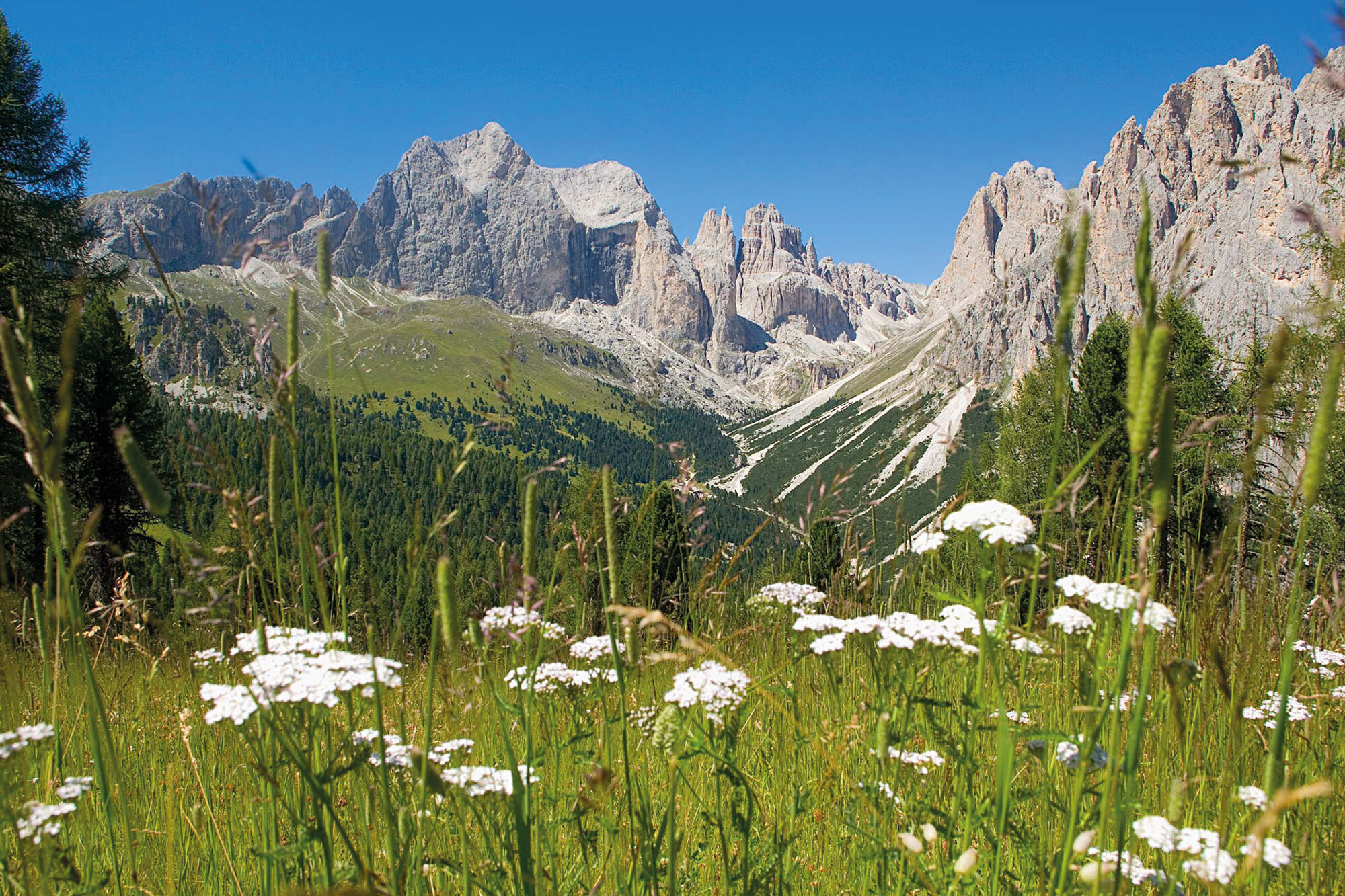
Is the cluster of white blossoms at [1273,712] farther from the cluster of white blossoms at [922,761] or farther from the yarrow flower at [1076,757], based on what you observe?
the cluster of white blossoms at [922,761]

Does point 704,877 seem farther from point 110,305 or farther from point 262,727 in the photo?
point 110,305

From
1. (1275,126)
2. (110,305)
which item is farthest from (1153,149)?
(110,305)

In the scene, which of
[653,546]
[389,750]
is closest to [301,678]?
[389,750]

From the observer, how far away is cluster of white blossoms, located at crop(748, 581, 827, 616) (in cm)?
326

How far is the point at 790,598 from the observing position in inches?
128

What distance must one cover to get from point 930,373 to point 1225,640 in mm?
2167

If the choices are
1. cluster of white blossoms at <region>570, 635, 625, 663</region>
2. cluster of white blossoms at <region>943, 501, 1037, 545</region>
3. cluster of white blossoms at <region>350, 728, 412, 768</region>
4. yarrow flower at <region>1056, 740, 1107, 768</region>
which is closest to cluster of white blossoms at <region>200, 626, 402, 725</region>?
cluster of white blossoms at <region>350, 728, 412, 768</region>

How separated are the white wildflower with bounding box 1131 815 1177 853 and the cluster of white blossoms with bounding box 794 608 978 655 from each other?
63cm

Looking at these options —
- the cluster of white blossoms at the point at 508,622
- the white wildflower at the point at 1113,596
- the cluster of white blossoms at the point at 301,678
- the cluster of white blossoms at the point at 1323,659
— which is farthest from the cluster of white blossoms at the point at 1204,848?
the cluster of white blossoms at the point at 1323,659

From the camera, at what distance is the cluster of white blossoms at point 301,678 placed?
1644 mm

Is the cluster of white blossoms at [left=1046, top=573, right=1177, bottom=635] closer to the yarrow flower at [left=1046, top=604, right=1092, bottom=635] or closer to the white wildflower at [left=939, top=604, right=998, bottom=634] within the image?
the yarrow flower at [left=1046, top=604, right=1092, bottom=635]

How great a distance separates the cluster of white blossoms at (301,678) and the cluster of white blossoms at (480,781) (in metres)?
0.33

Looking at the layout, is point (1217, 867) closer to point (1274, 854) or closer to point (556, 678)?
point (1274, 854)

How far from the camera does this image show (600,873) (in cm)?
244
